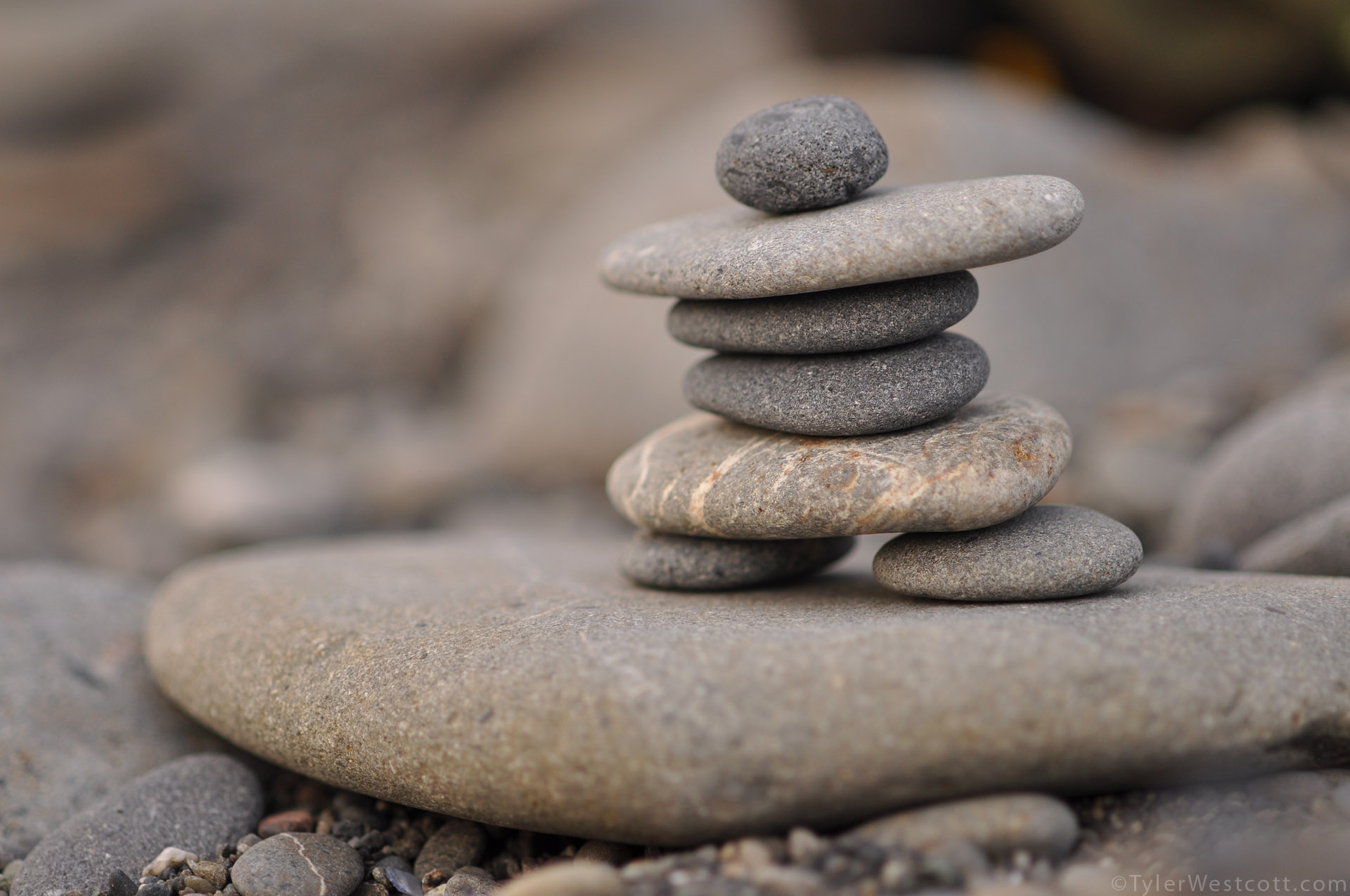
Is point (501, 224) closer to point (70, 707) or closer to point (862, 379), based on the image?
point (70, 707)

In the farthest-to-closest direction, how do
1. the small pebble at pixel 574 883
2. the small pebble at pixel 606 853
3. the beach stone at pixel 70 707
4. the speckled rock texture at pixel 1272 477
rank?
the speckled rock texture at pixel 1272 477
the beach stone at pixel 70 707
the small pebble at pixel 606 853
the small pebble at pixel 574 883

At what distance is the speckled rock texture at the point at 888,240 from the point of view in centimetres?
256

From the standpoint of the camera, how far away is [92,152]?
35.2 ft

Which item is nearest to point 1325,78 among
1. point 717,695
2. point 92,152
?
point 717,695

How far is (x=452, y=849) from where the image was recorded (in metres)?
2.73

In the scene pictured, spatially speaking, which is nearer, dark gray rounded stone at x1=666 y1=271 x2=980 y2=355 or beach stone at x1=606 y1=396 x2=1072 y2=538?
beach stone at x1=606 y1=396 x2=1072 y2=538

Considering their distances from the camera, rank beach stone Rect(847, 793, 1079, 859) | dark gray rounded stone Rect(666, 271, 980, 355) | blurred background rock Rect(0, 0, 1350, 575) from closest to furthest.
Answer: beach stone Rect(847, 793, 1079, 859)
dark gray rounded stone Rect(666, 271, 980, 355)
blurred background rock Rect(0, 0, 1350, 575)

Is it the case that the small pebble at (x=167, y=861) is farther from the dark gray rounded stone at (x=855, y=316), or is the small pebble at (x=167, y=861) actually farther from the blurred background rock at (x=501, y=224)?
the blurred background rock at (x=501, y=224)

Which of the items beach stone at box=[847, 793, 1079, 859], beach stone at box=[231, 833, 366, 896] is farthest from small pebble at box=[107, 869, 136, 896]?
beach stone at box=[847, 793, 1079, 859]

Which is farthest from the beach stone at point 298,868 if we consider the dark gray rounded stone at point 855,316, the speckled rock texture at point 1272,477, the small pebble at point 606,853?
the speckled rock texture at point 1272,477

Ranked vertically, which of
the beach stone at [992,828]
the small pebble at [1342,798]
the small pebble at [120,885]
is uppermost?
the small pebble at [1342,798]

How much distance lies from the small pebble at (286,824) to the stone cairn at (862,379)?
1409 mm

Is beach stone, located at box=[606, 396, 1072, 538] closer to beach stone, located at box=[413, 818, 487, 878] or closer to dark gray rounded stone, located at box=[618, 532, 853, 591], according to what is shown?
dark gray rounded stone, located at box=[618, 532, 853, 591]

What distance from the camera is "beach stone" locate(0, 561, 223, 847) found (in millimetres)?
3168
